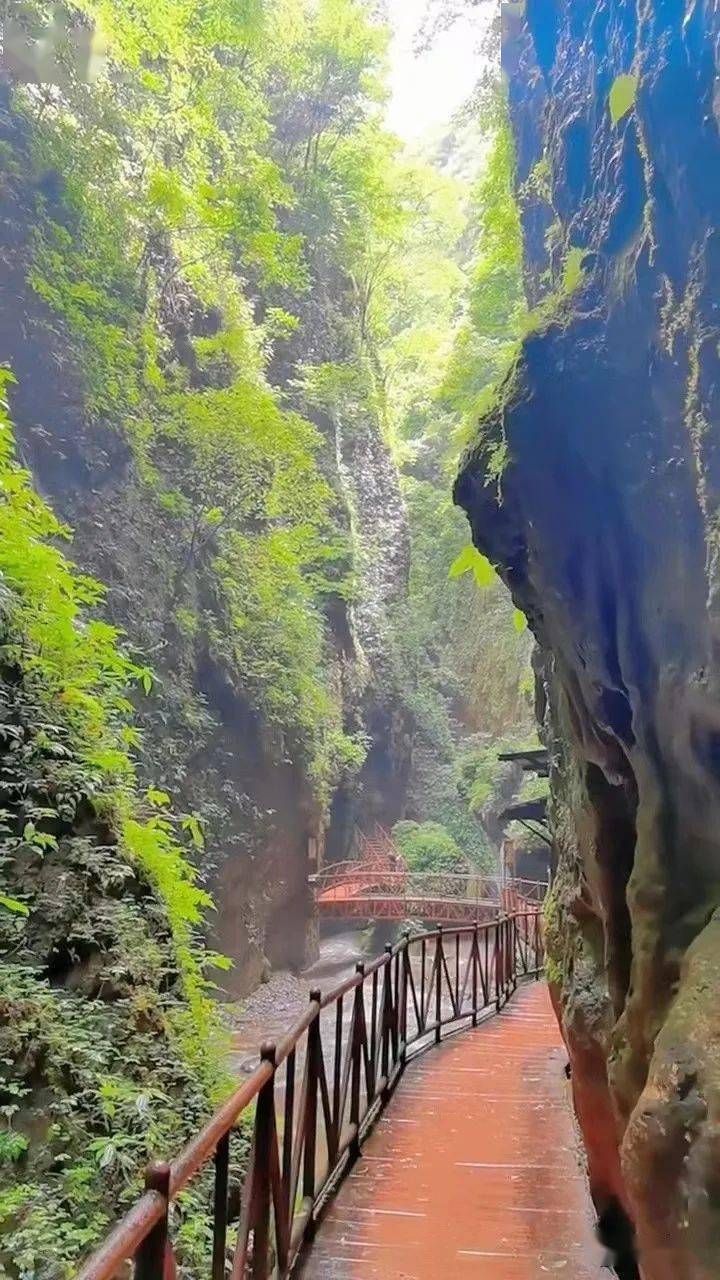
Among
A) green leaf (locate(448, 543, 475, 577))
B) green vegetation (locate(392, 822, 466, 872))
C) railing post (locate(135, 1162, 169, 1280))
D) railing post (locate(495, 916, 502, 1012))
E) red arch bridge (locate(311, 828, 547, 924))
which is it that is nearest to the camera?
railing post (locate(135, 1162, 169, 1280))

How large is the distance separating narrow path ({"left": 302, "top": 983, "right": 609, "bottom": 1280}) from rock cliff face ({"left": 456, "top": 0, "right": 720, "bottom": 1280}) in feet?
1.62

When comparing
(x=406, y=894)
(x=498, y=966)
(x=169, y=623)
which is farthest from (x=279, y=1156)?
(x=406, y=894)

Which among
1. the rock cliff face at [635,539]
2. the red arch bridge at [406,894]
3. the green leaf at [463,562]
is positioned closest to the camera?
the rock cliff face at [635,539]

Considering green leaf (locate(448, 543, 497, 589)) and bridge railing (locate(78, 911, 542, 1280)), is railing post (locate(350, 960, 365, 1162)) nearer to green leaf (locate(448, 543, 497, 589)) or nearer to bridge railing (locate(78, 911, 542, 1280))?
bridge railing (locate(78, 911, 542, 1280))

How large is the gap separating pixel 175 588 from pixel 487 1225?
11.1m

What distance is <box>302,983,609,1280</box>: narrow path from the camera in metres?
4.16

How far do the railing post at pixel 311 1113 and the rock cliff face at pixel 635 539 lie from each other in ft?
4.61

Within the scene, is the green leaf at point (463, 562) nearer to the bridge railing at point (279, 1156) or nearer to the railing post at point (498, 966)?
A: the bridge railing at point (279, 1156)

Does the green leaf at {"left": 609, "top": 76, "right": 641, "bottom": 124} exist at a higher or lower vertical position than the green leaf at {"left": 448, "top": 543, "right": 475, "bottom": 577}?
higher

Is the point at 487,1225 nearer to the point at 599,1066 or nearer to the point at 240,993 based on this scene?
the point at 599,1066

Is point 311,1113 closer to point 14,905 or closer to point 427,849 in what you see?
point 14,905

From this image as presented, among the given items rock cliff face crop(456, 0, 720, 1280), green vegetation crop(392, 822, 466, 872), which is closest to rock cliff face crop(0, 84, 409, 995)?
green vegetation crop(392, 822, 466, 872)

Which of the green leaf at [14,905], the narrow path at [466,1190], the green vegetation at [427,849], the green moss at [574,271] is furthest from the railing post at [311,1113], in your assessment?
the green vegetation at [427,849]

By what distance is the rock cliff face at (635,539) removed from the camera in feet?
8.91
